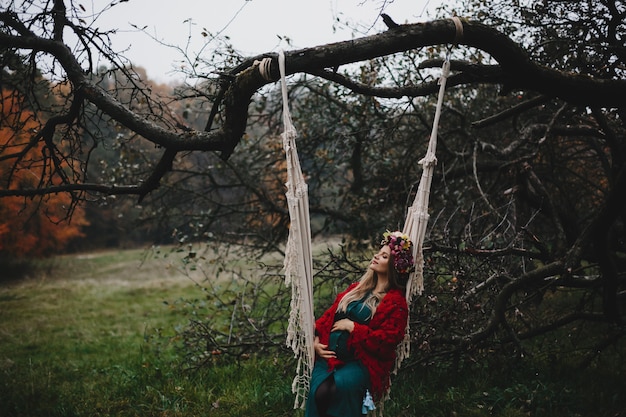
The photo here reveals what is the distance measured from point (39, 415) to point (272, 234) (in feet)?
10.7

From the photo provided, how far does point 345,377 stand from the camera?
239 centimetres

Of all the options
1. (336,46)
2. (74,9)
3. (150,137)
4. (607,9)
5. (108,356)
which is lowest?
(108,356)

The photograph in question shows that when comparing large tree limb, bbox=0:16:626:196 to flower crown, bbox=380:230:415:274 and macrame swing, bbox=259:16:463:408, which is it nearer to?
macrame swing, bbox=259:16:463:408

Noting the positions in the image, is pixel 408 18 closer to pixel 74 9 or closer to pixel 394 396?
pixel 74 9

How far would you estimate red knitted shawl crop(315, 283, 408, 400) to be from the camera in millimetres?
2361

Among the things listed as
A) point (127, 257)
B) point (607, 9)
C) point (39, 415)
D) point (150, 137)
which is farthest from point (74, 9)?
point (127, 257)

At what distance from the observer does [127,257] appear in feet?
55.4

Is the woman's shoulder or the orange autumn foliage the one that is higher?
the orange autumn foliage

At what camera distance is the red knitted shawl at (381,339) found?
2361 mm

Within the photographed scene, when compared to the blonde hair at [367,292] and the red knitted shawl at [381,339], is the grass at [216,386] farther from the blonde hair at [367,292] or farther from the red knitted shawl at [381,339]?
the blonde hair at [367,292]

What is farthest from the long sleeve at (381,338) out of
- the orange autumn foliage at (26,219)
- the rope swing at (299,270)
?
the orange autumn foliage at (26,219)

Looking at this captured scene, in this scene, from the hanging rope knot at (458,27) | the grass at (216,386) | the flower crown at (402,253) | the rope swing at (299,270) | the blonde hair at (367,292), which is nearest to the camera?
the hanging rope knot at (458,27)

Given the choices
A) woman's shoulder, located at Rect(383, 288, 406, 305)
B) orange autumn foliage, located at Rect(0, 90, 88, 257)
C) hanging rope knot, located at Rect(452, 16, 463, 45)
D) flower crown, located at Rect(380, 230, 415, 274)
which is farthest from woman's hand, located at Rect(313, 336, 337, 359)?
orange autumn foliage, located at Rect(0, 90, 88, 257)

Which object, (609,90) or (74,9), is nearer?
(609,90)
